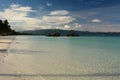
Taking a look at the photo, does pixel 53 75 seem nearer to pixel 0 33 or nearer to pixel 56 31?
pixel 0 33

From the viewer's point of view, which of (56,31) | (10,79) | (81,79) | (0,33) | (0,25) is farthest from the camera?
(56,31)

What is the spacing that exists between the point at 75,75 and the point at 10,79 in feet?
9.93

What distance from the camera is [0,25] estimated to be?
310 ft

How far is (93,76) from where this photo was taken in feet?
32.9

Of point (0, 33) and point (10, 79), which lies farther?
point (0, 33)

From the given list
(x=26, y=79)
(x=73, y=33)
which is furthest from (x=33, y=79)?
(x=73, y=33)

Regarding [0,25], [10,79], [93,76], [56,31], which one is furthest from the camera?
[56,31]

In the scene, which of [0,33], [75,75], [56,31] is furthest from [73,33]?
[75,75]

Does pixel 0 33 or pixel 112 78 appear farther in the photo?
pixel 0 33

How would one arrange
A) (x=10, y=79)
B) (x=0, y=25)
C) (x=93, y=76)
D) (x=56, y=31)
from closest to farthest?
(x=10, y=79)
(x=93, y=76)
(x=0, y=25)
(x=56, y=31)

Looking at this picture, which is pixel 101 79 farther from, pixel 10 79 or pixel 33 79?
pixel 10 79

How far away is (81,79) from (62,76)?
3.11 feet

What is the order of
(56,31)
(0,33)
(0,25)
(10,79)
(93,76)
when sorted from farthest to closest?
(56,31), (0,33), (0,25), (93,76), (10,79)

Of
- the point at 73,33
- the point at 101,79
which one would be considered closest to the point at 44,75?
the point at 101,79
